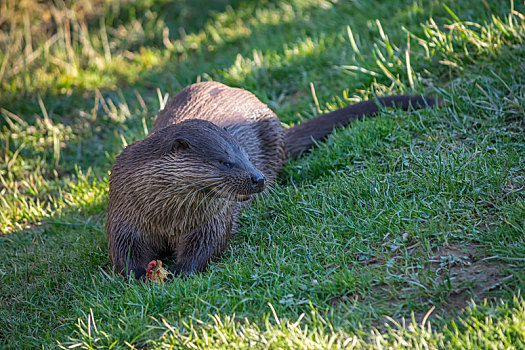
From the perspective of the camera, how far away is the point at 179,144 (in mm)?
2891

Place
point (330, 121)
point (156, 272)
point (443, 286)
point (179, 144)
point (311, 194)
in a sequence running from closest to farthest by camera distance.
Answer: point (443, 286)
point (156, 272)
point (179, 144)
point (311, 194)
point (330, 121)

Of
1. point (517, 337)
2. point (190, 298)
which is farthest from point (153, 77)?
point (517, 337)

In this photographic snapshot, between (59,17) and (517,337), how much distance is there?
6.15 m

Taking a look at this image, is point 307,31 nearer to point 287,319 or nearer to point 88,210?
point 88,210

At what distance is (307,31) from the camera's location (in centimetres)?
564

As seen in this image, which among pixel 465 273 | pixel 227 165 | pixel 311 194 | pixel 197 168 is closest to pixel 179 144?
pixel 197 168

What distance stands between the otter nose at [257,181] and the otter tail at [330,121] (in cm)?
112

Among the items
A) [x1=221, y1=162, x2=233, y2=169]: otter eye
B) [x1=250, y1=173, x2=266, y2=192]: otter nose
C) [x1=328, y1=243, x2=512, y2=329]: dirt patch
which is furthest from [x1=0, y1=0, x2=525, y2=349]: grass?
[x1=221, y1=162, x2=233, y2=169]: otter eye

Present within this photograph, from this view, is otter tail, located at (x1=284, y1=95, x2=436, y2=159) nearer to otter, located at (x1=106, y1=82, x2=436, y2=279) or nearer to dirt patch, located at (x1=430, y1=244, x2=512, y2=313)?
otter, located at (x1=106, y1=82, x2=436, y2=279)

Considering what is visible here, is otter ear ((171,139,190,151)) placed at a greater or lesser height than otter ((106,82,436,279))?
greater

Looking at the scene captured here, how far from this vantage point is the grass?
7.30ft

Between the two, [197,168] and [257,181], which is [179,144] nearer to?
[197,168]

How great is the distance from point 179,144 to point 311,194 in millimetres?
838

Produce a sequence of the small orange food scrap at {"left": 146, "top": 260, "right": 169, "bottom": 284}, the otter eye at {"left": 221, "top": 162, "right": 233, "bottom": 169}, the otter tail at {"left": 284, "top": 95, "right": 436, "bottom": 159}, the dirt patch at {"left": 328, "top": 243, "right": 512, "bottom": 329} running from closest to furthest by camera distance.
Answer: the dirt patch at {"left": 328, "top": 243, "right": 512, "bottom": 329}, the small orange food scrap at {"left": 146, "top": 260, "right": 169, "bottom": 284}, the otter eye at {"left": 221, "top": 162, "right": 233, "bottom": 169}, the otter tail at {"left": 284, "top": 95, "right": 436, "bottom": 159}
